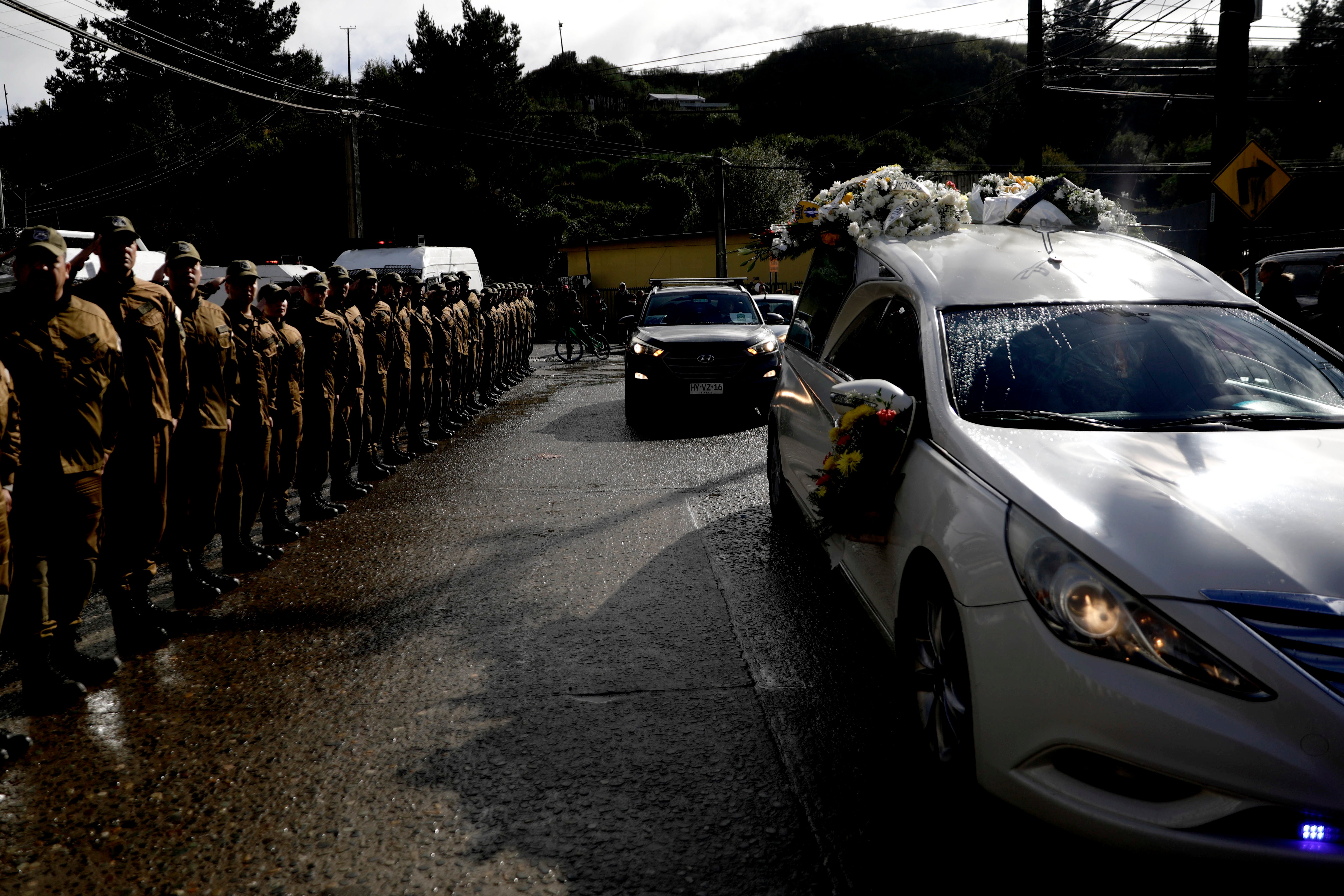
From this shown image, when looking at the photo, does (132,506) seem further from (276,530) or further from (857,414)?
(857,414)

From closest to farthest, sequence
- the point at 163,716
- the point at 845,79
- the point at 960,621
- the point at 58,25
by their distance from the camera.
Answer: the point at 960,621, the point at 163,716, the point at 58,25, the point at 845,79

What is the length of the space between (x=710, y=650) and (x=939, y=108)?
87.9m

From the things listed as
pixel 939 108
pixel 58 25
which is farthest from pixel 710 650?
pixel 939 108

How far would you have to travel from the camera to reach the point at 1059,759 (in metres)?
2.51

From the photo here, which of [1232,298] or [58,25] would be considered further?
[58,25]

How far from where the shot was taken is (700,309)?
13953 millimetres

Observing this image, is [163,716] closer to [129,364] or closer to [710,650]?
[129,364]

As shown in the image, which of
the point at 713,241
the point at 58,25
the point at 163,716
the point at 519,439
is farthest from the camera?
the point at 713,241

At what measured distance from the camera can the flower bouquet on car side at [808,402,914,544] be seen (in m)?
3.73

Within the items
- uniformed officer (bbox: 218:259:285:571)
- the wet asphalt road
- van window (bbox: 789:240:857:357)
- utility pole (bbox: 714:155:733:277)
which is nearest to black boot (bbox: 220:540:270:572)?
uniformed officer (bbox: 218:259:285:571)

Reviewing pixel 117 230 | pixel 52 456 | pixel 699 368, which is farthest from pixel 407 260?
pixel 52 456

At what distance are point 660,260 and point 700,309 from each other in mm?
33268

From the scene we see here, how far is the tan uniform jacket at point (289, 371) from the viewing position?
22.9 ft

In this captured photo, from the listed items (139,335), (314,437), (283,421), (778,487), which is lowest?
(778,487)
